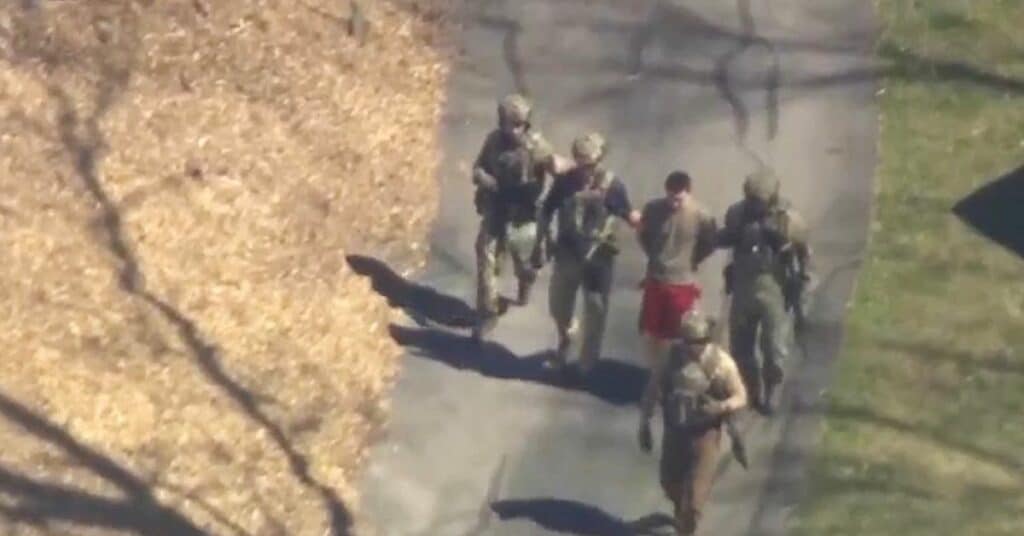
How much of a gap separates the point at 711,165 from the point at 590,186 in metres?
3.74

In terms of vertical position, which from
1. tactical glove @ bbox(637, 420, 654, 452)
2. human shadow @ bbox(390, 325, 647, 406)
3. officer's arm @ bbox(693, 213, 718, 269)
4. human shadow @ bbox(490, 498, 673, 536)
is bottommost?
human shadow @ bbox(490, 498, 673, 536)

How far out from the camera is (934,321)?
16.6 m

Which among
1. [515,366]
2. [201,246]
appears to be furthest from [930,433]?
[201,246]

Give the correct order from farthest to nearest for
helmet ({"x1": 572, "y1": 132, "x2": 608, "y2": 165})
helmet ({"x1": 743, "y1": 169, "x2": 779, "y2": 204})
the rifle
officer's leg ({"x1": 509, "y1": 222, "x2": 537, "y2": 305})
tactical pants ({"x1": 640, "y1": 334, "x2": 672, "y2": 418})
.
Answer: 1. officer's leg ({"x1": 509, "y1": 222, "x2": 537, "y2": 305})
2. helmet ({"x1": 572, "y1": 132, "x2": 608, "y2": 165})
3. the rifle
4. helmet ({"x1": 743, "y1": 169, "x2": 779, "y2": 204})
5. tactical pants ({"x1": 640, "y1": 334, "x2": 672, "y2": 418})

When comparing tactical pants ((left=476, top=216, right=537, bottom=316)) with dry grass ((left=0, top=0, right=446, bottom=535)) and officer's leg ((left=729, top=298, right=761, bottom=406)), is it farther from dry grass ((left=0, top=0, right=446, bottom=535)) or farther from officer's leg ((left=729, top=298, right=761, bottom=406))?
officer's leg ((left=729, top=298, right=761, bottom=406))

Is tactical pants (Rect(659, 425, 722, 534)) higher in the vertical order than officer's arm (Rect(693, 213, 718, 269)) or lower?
lower

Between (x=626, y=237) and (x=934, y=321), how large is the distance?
243cm

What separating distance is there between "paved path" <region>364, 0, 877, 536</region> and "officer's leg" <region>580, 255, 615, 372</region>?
10.3 inches

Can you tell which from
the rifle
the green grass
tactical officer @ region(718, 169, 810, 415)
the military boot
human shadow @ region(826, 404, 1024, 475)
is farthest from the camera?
the military boot

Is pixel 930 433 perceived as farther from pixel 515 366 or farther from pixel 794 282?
pixel 515 366

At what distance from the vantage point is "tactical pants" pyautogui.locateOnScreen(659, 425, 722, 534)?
536 inches

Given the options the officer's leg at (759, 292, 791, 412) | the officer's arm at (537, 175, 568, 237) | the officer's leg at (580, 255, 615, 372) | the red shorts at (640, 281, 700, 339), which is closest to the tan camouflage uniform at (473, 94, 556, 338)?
the officer's arm at (537, 175, 568, 237)

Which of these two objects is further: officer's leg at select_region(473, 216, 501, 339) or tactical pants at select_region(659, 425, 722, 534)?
officer's leg at select_region(473, 216, 501, 339)

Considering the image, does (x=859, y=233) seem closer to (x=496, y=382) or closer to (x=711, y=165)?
(x=711, y=165)
